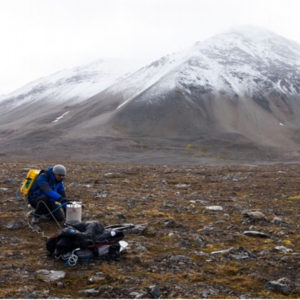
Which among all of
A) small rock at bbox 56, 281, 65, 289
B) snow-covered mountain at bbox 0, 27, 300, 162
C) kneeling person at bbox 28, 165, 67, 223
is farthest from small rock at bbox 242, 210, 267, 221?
snow-covered mountain at bbox 0, 27, 300, 162

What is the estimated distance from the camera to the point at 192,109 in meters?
123

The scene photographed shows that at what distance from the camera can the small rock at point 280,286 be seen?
720cm

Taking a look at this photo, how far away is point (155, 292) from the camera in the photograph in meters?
6.96

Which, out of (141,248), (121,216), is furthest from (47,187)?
(141,248)

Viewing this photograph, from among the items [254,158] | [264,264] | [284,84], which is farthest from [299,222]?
[284,84]

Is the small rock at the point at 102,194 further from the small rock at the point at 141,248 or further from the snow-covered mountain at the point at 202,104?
the snow-covered mountain at the point at 202,104

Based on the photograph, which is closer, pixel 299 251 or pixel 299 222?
pixel 299 251

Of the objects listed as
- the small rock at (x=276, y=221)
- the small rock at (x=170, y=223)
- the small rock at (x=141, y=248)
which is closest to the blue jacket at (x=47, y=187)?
the small rock at (x=141, y=248)

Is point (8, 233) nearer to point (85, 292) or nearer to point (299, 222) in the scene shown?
point (85, 292)

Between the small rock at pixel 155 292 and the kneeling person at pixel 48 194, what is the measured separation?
5021 mm

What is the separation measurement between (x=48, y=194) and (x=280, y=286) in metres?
6.61

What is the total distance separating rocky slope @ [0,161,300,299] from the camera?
721 centimetres

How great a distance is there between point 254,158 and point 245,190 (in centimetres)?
6771

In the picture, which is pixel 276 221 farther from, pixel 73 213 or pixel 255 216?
pixel 73 213
